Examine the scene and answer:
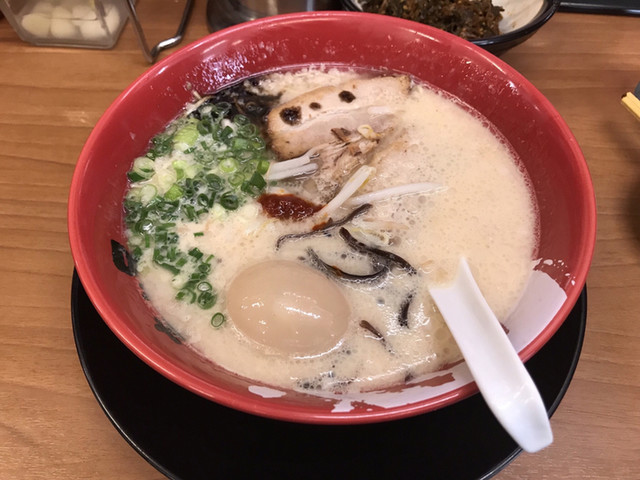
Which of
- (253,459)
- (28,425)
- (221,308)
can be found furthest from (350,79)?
(28,425)

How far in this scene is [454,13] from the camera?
170 cm

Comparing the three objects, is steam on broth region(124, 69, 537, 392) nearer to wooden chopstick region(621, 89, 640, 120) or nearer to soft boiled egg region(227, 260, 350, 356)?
soft boiled egg region(227, 260, 350, 356)

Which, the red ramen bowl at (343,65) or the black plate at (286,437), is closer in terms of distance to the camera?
the red ramen bowl at (343,65)

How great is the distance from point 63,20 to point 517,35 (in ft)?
5.48

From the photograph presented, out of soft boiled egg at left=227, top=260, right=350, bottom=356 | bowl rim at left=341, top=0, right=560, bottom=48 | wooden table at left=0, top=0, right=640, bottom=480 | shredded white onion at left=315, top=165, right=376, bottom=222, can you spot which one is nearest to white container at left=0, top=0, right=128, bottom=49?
wooden table at left=0, top=0, right=640, bottom=480

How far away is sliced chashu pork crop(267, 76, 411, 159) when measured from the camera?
1.37 meters

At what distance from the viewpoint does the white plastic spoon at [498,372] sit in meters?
0.76

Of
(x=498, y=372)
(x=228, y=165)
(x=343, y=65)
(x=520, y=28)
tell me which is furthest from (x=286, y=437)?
(x=520, y=28)

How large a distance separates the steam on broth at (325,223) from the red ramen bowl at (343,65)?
A: 0.05 m

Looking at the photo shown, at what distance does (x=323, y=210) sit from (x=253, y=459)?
0.62 metres

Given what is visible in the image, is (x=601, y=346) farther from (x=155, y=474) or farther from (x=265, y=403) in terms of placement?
(x=155, y=474)

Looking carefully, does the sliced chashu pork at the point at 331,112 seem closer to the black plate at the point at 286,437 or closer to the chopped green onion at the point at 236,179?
the chopped green onion at the point at 236,179

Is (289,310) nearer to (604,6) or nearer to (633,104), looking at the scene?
(633,104)

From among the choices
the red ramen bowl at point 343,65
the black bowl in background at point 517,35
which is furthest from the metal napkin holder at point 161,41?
the black bowl in background at point 517,35
